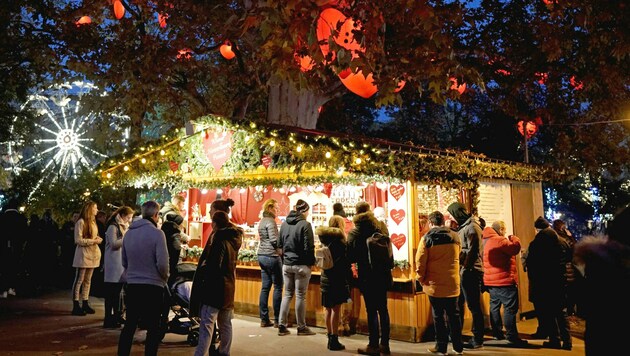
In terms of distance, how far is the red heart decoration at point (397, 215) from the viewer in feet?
26.7

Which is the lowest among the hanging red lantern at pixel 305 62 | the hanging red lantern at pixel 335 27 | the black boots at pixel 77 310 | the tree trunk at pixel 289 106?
the black boots at pixel 77 310

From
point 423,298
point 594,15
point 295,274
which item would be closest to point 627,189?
point 594,15

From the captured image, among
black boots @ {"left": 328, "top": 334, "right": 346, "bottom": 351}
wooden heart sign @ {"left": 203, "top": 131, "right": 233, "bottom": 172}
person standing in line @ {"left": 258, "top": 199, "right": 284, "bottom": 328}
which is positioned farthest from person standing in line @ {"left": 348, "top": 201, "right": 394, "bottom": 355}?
wooden heart sign @ {"left": 203, "top": 131, "right": 233, "bottom": 172}

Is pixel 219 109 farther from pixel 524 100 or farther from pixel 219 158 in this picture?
pixel 524 100

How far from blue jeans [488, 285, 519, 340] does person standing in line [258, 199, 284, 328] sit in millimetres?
3465

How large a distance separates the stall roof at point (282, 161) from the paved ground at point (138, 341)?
2.67 meters

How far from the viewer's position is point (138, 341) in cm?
707

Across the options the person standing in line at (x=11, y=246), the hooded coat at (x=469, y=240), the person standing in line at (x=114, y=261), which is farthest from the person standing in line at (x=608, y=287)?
the person standing in line at (x=11, y=246)

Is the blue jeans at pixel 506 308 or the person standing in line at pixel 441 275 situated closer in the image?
the person standing in line at pixel 441 275

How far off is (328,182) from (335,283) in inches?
94.1

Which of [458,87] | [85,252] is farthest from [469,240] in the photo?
[85,252]

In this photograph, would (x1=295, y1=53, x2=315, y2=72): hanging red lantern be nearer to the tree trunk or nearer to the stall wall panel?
the stall wall panel

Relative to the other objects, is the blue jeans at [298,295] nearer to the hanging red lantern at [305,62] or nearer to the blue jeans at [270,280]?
the blue jeans at [270,280]

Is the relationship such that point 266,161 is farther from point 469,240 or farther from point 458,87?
point 469,240
